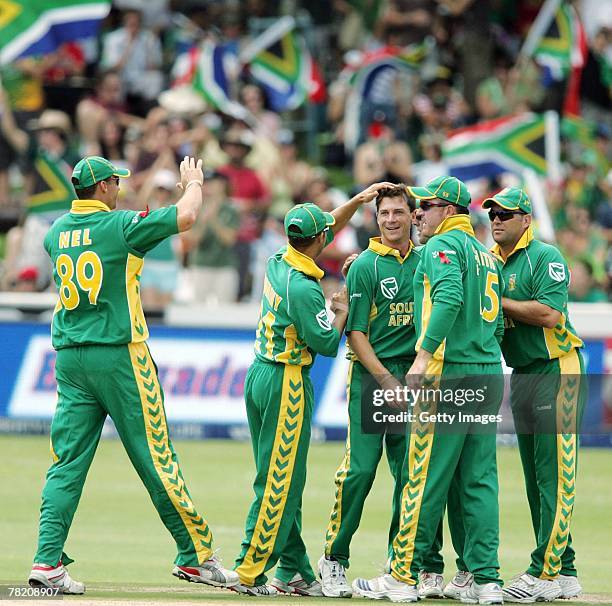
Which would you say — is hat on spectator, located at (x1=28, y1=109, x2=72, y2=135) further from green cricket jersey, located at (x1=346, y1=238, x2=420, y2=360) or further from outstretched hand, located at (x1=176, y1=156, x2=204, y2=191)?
green cricket jersey, located at (x1=346, y1=238, x2=420, y2=360)

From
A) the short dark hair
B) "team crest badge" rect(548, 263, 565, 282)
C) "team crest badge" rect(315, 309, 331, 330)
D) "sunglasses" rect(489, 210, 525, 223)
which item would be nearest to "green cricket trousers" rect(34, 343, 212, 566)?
"team crest badge" rect(315, 309, 331, 330)

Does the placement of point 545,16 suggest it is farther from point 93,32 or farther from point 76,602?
point 76,602

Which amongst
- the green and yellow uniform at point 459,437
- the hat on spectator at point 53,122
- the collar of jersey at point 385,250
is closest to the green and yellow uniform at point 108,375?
the green and yellow uniform at point 459,437

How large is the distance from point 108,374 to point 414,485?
6.32 feet

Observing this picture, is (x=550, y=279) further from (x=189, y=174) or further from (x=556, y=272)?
(x=189, y=174)

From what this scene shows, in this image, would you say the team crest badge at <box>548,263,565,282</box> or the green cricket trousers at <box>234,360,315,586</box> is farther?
the team crest badge at <box>548,263,565,282</box>

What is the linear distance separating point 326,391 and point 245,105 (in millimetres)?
6534

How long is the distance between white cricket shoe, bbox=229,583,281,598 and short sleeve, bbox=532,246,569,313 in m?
2.41

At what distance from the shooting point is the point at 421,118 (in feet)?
73.0

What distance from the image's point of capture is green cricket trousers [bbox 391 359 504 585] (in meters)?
8.69

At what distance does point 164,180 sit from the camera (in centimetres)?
1767

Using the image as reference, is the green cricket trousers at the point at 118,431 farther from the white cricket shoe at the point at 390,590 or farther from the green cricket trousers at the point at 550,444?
the green cricket trousers at the point at 550,444

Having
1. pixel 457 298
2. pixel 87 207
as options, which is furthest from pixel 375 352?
pixel 87 207

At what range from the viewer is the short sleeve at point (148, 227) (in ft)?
28.3
